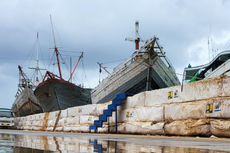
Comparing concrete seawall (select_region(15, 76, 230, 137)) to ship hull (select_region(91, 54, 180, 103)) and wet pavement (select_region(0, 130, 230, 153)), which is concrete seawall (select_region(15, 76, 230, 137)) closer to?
wet pavement (select_region(0, 130, 230, 153))

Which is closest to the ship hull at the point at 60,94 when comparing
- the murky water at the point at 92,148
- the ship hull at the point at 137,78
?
the ship hull at the point at 137,78

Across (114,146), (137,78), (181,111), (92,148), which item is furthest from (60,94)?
(92,148)

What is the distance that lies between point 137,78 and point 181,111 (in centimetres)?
1785

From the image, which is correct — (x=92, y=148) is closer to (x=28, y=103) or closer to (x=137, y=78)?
(x=137, y=78)

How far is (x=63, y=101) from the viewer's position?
36781 millimetres

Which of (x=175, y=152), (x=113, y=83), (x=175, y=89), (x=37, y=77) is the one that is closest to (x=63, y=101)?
(x=113, y=83)

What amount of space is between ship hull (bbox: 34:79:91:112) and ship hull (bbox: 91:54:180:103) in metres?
5.65

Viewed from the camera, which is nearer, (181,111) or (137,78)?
(181,111)

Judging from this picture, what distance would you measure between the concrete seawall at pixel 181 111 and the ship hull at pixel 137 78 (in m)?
12.6

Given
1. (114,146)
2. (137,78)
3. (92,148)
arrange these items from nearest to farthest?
1. (92,148)
2. (114,146)
3. (137,78)

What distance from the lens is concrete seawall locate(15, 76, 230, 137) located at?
32.6 ft

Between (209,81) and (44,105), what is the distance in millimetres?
32215

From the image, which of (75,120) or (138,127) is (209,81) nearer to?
(138,127)

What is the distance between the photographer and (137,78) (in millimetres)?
29250
